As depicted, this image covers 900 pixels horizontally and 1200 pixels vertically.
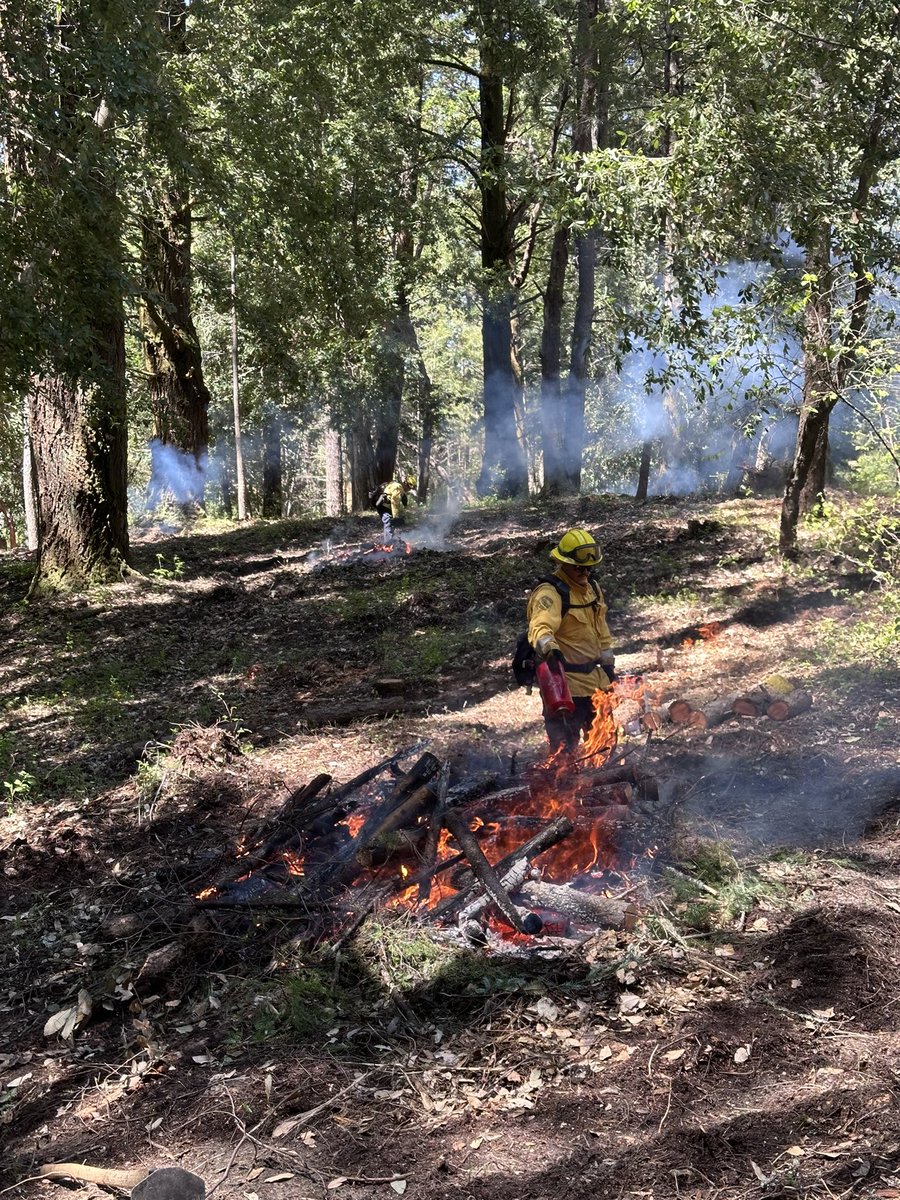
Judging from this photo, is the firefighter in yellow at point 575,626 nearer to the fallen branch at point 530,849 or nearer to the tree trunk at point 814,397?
the fallen branch at point 530,849

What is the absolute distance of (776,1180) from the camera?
313 cm

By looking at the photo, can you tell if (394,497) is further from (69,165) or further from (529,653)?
(529,653)

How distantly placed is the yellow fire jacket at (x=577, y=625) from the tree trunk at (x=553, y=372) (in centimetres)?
1584

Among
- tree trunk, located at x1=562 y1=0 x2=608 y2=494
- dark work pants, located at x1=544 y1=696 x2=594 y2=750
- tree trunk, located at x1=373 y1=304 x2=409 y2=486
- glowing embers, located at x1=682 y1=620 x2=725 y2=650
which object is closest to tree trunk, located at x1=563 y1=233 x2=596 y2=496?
tree trunk, located at x1=562 y1=0 x2=608 y2=494

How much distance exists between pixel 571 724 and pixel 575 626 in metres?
0.66

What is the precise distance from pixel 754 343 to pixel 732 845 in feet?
14.9

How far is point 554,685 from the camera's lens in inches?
249

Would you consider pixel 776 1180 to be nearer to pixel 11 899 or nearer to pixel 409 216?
pixel 11 899

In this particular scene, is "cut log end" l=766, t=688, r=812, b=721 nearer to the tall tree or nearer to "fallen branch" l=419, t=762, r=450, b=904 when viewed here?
"fallen branch" l=419, t=762, r=450, b=904

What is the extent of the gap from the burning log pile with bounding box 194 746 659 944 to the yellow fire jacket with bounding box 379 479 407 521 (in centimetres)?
1238

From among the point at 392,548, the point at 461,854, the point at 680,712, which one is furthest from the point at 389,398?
the point at 461,854

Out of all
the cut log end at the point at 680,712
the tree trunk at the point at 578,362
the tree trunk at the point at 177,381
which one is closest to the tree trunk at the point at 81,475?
the tree trunk at the point at 177,381

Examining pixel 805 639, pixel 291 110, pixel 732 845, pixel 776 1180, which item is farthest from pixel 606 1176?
pixel 291 110

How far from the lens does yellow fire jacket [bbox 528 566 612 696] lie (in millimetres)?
6363
